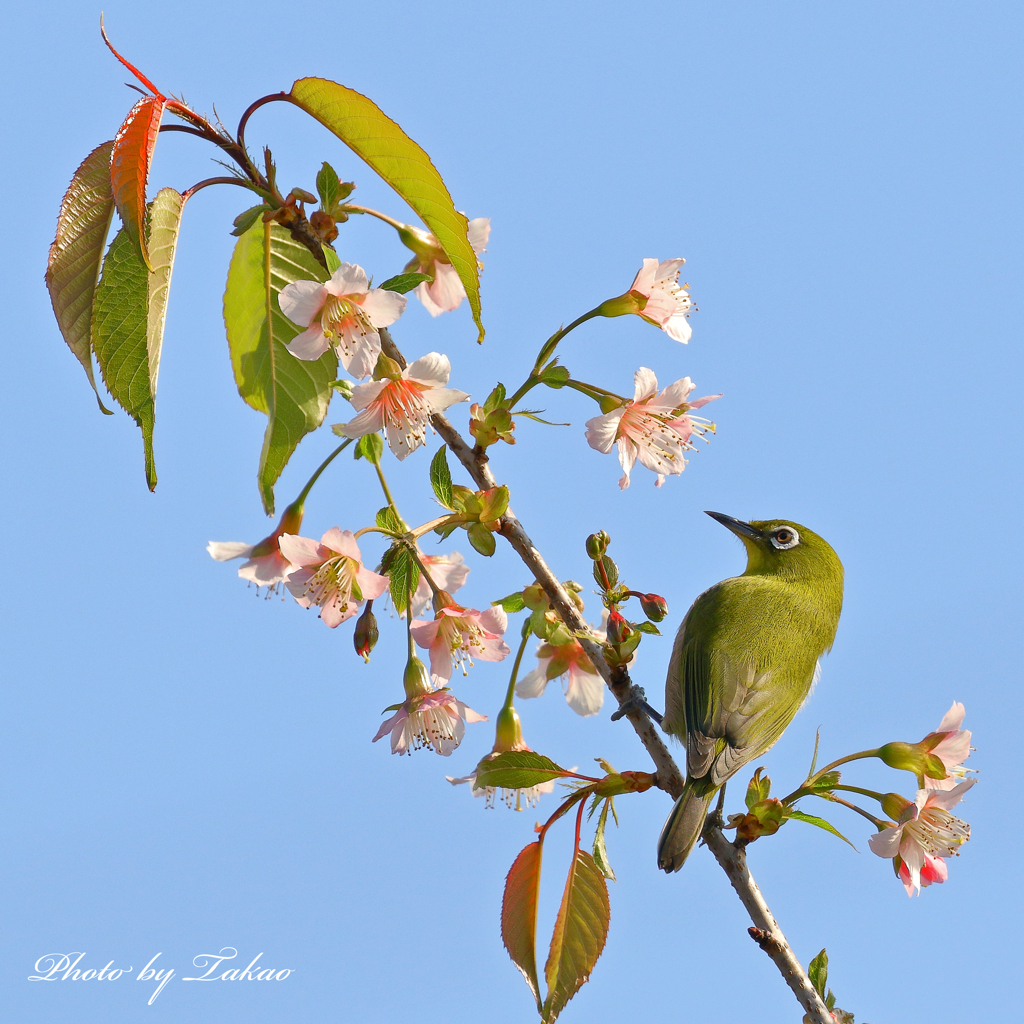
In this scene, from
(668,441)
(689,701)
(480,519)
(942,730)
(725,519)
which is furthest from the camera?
(725,519)

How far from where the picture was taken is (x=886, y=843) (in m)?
2.61

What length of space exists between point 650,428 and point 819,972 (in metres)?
1.60

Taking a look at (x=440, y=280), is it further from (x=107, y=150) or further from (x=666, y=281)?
(x=107, y=150)

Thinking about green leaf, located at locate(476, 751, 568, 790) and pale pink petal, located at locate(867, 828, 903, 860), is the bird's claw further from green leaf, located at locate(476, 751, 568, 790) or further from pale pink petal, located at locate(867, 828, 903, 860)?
pale pink petal, located at locate(867, 828, 903, 860)

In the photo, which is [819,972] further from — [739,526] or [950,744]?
[739,526]

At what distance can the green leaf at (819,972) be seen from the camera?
238cm

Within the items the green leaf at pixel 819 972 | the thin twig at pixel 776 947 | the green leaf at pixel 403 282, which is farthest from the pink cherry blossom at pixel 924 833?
the green leaf at pixel 403 282

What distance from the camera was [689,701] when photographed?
11.3 ft

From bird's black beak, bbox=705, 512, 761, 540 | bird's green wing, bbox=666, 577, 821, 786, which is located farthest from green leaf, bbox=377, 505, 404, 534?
bird's black beak, bbox=705, 512, 761, 540

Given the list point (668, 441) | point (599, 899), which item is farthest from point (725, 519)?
point (599, 899)

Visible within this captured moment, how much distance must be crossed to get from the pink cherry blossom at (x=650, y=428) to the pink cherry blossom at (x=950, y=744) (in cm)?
110

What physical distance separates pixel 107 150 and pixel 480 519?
1.36 metres

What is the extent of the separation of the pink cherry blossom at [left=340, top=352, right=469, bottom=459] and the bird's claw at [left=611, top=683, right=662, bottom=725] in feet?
3.02

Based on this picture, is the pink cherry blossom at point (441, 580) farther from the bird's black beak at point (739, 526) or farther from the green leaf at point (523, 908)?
the bird's black beak at point (739, 526)
